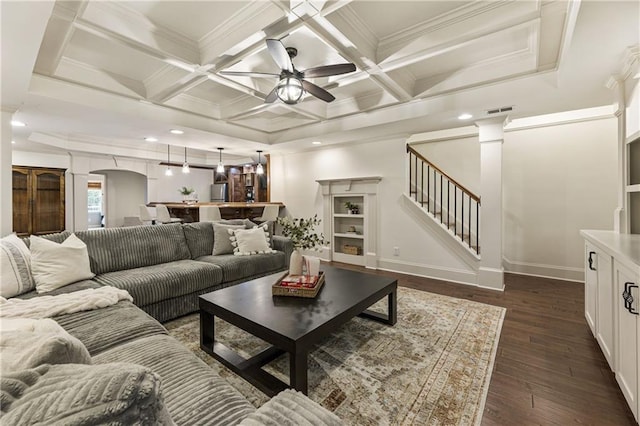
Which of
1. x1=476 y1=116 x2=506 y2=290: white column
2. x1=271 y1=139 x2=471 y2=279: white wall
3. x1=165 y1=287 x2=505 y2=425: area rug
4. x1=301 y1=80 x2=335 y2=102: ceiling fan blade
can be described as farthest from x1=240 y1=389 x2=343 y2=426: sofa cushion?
x1=271 y1=139 x2=471 y2=279: white wall

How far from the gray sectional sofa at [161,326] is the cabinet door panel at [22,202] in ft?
18.3

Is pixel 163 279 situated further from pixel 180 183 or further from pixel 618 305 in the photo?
pixel 180 183

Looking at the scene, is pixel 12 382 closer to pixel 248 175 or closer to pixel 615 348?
pixel 615 348

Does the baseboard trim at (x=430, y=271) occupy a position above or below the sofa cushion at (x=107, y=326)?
below

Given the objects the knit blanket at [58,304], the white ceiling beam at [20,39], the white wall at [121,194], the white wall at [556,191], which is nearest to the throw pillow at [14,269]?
the knit blanket at [58,304]

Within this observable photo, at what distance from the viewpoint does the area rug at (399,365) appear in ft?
5.57

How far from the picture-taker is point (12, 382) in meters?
0.57

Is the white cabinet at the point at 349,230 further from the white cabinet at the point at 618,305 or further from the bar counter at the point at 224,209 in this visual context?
the white cabinet at the point at 618,305

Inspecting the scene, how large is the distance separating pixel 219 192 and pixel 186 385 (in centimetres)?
908

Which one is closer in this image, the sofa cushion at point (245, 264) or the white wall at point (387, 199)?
the sofa cushion at point (245, 264)

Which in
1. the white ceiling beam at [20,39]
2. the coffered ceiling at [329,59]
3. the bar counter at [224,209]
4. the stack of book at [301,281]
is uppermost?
the coffered ceiling at [329,59]

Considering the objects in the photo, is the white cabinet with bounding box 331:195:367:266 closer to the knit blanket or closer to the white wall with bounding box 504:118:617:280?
the white wall with bounding box 504:118:617:280

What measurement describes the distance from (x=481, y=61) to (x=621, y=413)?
316cm

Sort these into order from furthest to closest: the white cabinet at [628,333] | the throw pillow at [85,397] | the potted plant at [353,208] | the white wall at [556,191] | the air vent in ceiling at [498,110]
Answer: the potted plant at [353,208] < the white wall at [556,191] < the air vent in ceiling at [498,110] < the white cabinet at [628,333] < the throw pillow at [85,397]
